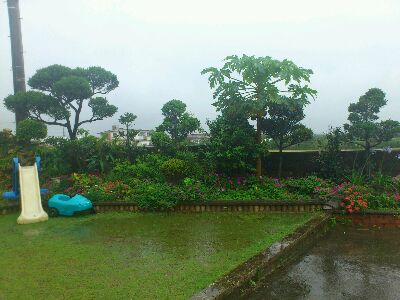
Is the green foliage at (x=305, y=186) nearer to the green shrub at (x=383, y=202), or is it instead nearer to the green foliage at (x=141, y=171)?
the green shrub at (x=383, y=202)

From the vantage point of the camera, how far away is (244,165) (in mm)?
8547

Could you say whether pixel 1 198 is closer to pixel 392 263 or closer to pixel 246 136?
pixel 246 136

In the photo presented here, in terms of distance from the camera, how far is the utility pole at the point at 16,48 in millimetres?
11812

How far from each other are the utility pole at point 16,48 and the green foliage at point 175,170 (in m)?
6.08

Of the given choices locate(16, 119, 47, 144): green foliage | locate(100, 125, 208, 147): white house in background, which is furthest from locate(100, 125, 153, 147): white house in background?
locate(16, 119, 47, 144): green foliage

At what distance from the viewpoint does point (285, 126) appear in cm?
959

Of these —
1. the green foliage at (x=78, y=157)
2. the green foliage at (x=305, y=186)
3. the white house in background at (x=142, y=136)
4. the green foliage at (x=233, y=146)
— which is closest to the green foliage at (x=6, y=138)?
the green foliage at (x=78, y=157)

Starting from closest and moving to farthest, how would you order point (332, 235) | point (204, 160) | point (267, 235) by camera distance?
point (267, 235), point (332, 235), point (204, 160)

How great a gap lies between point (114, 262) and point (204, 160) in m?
5.06

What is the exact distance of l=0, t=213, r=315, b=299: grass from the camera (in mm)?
3787

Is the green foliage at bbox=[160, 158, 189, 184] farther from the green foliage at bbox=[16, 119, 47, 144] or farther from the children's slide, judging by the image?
the green foliage at bbox=[16, 119, 47, 144]

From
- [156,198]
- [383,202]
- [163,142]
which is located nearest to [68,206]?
[156,198]

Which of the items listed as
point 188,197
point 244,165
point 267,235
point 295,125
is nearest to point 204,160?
point 244,165

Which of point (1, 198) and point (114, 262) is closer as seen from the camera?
point (114, 262)
